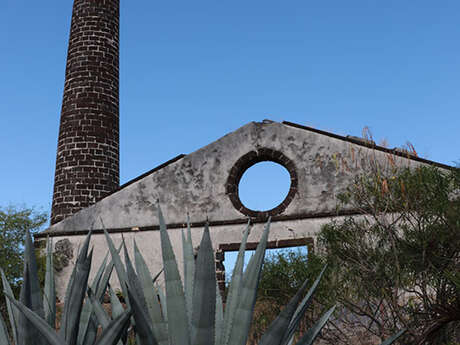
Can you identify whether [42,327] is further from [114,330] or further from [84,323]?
[84,323]

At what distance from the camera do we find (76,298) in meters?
1.96

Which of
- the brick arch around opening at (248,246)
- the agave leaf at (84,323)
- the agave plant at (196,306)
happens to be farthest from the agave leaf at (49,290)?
the brick arch around opening at (248,246)

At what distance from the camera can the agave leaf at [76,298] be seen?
1.94 meters

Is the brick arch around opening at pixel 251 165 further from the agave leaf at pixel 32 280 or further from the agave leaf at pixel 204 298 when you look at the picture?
the agave leaf at pixel 204 298

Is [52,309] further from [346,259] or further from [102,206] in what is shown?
[102,206]

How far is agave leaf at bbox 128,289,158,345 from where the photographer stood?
1669mm

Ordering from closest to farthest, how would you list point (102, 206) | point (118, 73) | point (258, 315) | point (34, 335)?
1. point (34, 335)
2. point (258, 315)
3. point (102, 206)
4. point (118, 73)

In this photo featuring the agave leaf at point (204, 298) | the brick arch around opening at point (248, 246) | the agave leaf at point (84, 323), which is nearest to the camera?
→ the agave leaf at point (204, 298)

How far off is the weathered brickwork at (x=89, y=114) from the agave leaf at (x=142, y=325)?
1108 centimetres

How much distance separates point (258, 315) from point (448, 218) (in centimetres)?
366

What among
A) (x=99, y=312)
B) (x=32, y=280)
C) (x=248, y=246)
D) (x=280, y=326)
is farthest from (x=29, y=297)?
(x=248, y=246)

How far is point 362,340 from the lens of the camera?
20.8ft

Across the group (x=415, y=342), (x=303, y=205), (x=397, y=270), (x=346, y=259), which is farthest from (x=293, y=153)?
(x=415, y=342)

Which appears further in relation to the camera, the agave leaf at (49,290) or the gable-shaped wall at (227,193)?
the gable-shaped wall at (227,193)
